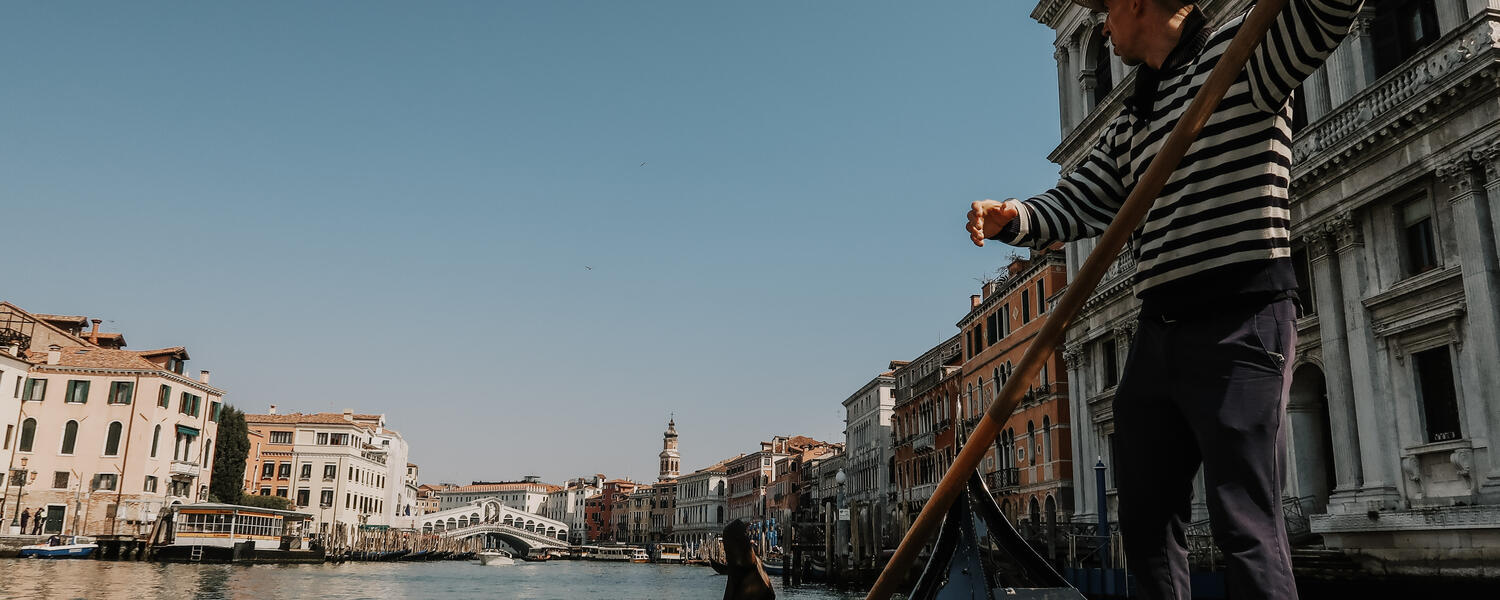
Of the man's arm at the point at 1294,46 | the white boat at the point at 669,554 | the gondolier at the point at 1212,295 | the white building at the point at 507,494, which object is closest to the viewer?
the man's arm at the point at 1294,46

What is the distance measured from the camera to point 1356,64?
10672mm

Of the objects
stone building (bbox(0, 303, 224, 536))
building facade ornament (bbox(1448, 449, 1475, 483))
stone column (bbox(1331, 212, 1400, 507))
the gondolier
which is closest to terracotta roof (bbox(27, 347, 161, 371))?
stone building (bbox(0, 303, 224, 536))

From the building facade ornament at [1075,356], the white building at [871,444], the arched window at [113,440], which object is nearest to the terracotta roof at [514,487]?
the white building at [871,444]

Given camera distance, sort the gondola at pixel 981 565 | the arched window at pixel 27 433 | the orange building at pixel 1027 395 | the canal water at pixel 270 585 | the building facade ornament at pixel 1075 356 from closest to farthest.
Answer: the gondola at pixel 981 565 < the canal water at pixel 270 585 < the building facade ornament at pixel 1075 356 < the orange building at pixel 1027 395 < the arched window at pixel 27 433

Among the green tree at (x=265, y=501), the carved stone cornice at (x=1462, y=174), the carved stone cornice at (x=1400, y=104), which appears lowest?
the green tree at (x=265, y=501)

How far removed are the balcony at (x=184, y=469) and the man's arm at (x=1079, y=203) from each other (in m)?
32.3

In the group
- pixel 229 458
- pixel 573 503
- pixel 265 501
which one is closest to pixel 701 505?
pixel 573 503

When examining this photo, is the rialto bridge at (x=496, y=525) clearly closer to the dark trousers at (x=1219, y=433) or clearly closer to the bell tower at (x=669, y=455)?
the bell tower at (x=669, y=455)

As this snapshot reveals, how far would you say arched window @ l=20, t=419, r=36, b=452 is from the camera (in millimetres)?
26578

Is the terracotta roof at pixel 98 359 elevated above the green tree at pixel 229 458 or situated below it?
above

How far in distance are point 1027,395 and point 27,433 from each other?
25.2 meters

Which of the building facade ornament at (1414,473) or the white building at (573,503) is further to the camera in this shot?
the white building at (573,503)

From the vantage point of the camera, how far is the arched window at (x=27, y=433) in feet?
87.2

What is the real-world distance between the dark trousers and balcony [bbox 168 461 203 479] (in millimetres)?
32494
